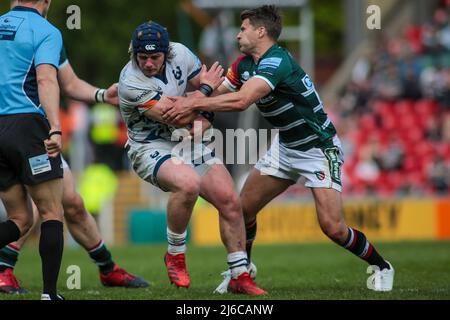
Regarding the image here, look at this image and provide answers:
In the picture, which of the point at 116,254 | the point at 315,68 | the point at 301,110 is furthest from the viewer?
the point at 315,68

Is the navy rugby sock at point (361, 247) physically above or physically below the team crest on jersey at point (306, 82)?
below

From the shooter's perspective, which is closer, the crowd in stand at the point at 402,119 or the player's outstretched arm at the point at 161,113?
the player's outstretched arm at the point at 161,113

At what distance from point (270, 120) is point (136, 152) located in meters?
1.13

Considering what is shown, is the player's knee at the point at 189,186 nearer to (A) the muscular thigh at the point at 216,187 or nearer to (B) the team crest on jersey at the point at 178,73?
(A) the muscular thigh at the point at 216,187

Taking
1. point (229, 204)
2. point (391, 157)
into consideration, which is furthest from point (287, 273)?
point (391, 157)

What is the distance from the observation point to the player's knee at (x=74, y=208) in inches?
326

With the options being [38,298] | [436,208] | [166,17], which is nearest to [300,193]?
[436,208]

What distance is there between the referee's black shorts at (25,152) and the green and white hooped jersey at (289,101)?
Result: 67.9 inches

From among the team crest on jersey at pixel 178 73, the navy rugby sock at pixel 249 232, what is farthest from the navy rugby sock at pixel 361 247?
the team crest on jersey at pixel 178 73

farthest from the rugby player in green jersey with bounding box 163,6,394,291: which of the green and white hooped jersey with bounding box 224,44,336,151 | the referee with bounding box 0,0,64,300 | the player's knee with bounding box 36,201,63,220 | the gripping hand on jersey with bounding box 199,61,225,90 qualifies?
the player's knee with bounding box 36,201,63,220

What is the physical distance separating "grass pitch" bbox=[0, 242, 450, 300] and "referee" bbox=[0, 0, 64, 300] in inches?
23.2

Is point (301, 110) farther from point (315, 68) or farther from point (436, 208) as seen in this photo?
point (315, 68)

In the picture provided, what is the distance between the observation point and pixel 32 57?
722 cm

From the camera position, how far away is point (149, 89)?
779cm
